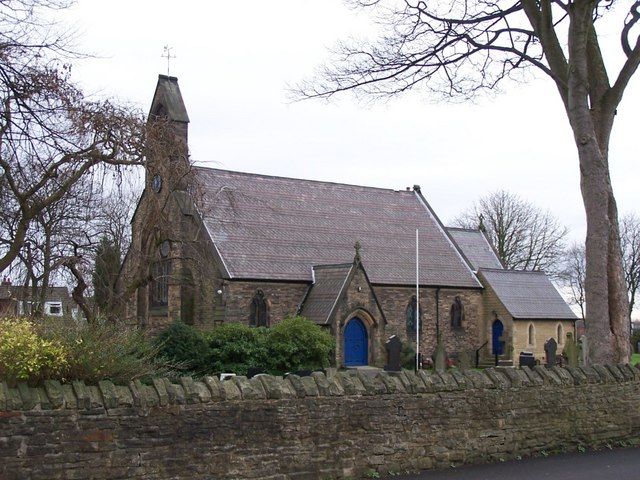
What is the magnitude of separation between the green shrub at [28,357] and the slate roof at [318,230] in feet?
82.9

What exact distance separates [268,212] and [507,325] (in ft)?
45.7

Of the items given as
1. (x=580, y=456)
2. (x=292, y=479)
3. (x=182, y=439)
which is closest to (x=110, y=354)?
(x=182, y=439)

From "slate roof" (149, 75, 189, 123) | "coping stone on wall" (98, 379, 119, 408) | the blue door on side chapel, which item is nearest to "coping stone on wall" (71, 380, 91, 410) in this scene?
"coping stone on wall" (98, 379, 119, 408)

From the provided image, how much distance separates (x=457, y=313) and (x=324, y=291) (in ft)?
32.2

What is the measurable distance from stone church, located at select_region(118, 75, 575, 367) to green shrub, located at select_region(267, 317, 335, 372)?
12.3 ft

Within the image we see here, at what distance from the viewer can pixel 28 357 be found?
8.67 m

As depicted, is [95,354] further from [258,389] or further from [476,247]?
[476,247]

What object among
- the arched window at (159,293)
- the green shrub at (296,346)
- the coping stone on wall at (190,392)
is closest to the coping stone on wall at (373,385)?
the coping stone on wall at (190,392)

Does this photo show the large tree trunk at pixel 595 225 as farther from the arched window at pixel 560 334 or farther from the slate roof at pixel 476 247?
the slate roof at pixel 476 247

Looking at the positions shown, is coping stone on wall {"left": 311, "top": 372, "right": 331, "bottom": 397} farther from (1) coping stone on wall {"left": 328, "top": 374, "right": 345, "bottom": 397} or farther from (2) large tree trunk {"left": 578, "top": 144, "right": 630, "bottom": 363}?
(2) large tree trunk {"left": 578, "top": 144, "right": 630, "bottom": 363}

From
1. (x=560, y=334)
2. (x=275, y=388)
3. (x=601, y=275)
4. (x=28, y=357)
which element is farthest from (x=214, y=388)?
(x=560, y=334)

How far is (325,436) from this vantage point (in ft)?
34.5

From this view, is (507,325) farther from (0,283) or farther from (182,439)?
(182,439)

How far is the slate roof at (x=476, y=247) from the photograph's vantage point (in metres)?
48.0
